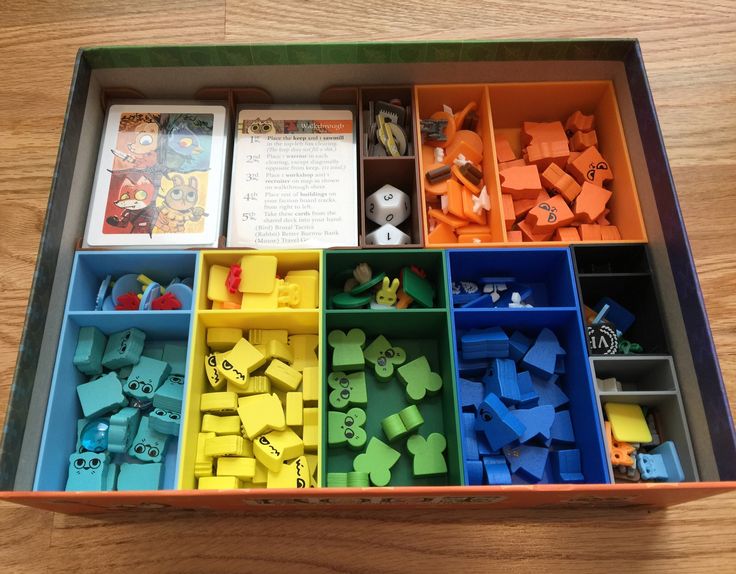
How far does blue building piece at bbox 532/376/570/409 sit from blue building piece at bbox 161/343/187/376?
0.85 metres

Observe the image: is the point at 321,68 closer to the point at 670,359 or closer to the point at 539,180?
the point at 539,180

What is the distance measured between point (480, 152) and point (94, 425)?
1196mm

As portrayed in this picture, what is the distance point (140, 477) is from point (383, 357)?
0.62 m

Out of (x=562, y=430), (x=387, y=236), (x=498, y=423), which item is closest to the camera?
(x=498, y=423)

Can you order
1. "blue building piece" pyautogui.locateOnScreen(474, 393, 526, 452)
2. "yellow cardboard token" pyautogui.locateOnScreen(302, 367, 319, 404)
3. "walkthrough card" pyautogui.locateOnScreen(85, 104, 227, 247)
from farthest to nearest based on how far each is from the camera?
"walkthrough card" pyautogui.locateOnScreen(85, 104, 227, 247), "yellow cardboard token" pyautogui.locateOnScreen(302, 367, 319, 404), "blue building piece" pyautogui.locateOnScreen(474, 393, 526, 452)

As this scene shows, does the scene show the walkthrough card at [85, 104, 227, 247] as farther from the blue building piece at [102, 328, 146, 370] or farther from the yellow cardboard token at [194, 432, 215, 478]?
the yellow cardboard token at [194, 432, 215, 478]

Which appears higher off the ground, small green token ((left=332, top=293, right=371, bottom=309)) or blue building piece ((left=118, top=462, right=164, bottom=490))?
small green token ((left=332, top=293, right=371, bottom=309))

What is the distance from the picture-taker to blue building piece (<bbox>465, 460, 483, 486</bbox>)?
4.42 feet

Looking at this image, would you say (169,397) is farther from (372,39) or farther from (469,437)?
(372,39)

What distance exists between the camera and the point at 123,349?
145 cm

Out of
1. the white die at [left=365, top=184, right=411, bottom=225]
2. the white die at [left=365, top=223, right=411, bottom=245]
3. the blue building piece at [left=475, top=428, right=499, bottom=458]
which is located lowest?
the blue building piece at [left=475, top=428, right=499, bottom=458]

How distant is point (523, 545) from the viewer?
1406 mm

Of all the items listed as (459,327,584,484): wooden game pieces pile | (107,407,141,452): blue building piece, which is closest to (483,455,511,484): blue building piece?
(459,327,584,484): wooden game pieces pile

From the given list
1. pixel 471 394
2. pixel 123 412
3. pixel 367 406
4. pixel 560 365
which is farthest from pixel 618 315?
pixel 123 412
